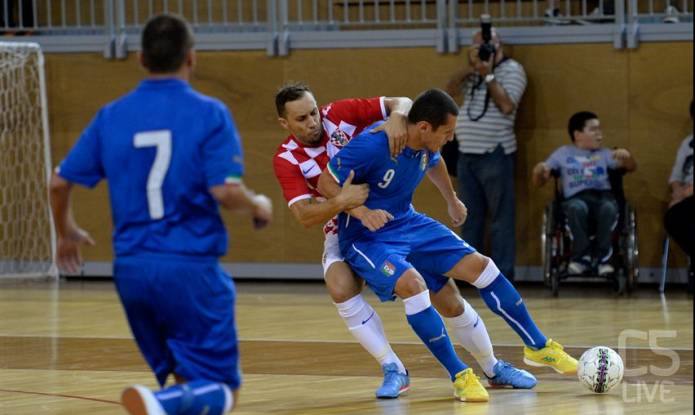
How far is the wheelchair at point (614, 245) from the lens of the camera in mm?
10594

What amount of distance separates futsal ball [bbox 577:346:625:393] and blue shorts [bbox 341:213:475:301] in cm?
76

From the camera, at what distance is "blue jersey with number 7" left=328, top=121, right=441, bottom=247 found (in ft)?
20.5

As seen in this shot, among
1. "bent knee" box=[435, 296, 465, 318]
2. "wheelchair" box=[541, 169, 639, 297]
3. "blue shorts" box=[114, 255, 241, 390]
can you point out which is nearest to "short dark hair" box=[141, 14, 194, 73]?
"blue shorts" box=[114, 255, 241, 390]

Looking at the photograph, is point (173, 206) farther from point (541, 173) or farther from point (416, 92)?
point (416, 92)

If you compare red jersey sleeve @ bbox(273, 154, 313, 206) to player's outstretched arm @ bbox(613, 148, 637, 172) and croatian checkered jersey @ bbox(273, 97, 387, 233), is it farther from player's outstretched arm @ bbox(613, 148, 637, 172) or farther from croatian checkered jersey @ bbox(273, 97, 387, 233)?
player's outstretched arm @ bbox(613, 148, 637, 172)

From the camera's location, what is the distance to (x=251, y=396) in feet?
21.2

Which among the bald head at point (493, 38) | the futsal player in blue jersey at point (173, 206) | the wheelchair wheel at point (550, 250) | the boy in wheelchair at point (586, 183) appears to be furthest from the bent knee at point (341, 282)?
the bald head at point (493, 38)

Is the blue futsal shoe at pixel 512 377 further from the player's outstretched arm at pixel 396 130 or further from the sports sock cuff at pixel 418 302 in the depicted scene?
the player's outstretched arm at pixel 396 130

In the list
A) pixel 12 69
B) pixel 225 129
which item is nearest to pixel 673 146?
pixel 12 69

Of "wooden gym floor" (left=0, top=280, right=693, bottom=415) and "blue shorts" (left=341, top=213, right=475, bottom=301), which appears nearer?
"wooden gym floor" (left=0, top=280, right=693, bottom=415)

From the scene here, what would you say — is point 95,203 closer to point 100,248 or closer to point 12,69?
point 100,248

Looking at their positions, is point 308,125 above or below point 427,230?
above

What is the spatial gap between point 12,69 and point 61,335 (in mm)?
4596

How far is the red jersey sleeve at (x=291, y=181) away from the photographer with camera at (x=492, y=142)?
4893 mm
